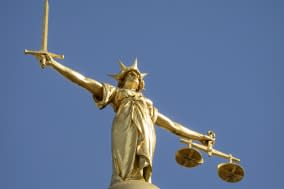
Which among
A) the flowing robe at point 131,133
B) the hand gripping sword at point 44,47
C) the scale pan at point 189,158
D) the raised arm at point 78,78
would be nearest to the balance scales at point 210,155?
the scale pan at point 189,158

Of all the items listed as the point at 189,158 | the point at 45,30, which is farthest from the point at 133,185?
the point at 45,30

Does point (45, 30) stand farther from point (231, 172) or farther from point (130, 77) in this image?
point (231, 172)

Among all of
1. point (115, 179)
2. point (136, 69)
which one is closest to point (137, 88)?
point (136, 69)

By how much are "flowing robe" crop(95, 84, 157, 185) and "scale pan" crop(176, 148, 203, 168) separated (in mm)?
990

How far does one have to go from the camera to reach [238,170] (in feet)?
92.4

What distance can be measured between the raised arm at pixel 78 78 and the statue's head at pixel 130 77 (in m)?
0.86

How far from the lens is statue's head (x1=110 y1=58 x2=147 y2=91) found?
27.9 m

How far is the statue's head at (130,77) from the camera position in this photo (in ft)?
91.5

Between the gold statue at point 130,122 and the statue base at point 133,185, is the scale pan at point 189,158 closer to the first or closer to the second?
the gold statue at point 130,122

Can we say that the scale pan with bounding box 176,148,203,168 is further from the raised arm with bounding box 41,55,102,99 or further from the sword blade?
the sword blade

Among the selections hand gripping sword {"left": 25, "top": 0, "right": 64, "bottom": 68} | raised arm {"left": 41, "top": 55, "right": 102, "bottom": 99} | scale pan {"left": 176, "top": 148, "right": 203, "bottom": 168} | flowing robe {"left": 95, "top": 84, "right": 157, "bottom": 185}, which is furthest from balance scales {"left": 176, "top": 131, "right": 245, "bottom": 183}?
hand gripping sword {"left": 25, "top": 0, "right": 64, "bottom": 68}

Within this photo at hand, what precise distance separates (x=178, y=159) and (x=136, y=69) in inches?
83.1

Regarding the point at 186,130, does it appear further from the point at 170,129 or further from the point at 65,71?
the point at 65,71

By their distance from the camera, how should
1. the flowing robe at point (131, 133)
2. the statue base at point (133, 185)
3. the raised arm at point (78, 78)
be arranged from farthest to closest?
the raised arm at point (78, 78), the flowing robe at point (131, 133), the statue base at point (133, 185)
